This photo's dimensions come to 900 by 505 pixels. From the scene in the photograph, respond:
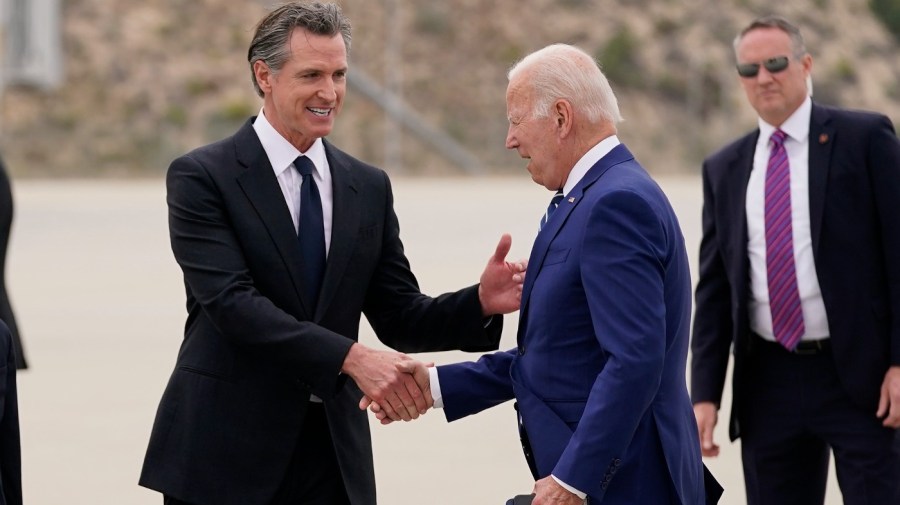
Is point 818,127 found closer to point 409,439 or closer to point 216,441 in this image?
point 216,441

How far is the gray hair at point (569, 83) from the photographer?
3785mm

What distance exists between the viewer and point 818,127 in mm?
5297

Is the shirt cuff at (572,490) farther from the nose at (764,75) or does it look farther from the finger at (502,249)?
the nose at (764,75)

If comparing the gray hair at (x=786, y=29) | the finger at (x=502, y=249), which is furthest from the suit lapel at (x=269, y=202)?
Result: the gray hair at (x=786, y=29)

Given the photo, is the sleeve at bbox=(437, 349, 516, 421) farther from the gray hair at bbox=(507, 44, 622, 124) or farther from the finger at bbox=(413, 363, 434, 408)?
the gray hair at bbox=(507, 44, 622, 124)

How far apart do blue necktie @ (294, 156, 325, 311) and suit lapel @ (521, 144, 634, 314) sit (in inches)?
26.9

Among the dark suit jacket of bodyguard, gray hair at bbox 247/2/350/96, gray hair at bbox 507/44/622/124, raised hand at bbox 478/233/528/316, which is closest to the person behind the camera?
gray hair at bbox 507/44/622/124

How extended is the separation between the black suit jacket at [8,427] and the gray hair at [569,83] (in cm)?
147

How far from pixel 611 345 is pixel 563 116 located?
2.08 feet

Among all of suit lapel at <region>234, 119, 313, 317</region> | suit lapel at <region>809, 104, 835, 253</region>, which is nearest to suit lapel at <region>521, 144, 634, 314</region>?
suit lapel at <region>234, 119, 313, 317</region>

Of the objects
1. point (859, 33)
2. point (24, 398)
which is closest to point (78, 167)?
point (859, 33)

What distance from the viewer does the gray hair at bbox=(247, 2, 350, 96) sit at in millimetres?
4258

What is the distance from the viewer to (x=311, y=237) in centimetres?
427

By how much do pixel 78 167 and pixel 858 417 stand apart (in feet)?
178
